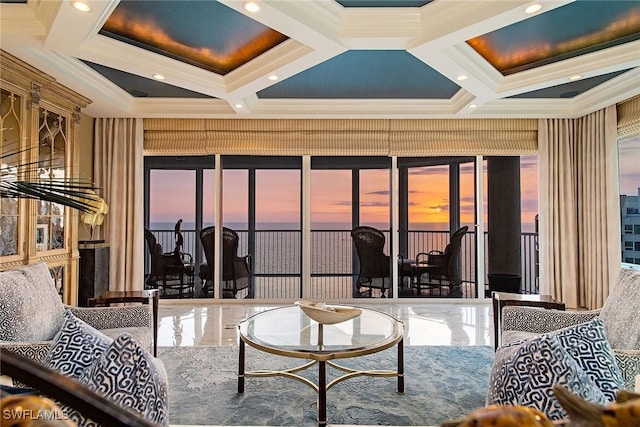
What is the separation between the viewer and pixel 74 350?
1.33 m

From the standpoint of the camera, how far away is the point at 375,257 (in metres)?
5.50

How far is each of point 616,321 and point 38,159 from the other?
4725 millimetres

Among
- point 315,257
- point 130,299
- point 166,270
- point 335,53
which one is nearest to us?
point 335,53

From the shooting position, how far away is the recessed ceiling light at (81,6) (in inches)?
91.2

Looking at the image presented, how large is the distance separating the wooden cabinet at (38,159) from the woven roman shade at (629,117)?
5.91 metres

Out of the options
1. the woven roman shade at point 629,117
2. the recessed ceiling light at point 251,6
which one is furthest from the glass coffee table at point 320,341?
the woven roman shade at point 629,117

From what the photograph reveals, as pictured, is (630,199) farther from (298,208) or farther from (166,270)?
(166,270)

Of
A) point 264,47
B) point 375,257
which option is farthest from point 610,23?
point 375,257

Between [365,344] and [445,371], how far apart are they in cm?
105

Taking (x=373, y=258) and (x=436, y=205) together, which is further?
(x=436, y=205)

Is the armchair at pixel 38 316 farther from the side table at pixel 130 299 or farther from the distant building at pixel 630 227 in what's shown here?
the distant building at pixel 630 227

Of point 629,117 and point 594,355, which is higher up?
point 629,117

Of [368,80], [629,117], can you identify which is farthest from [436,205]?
[368,80]

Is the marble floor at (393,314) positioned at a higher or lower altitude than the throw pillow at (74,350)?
lower
